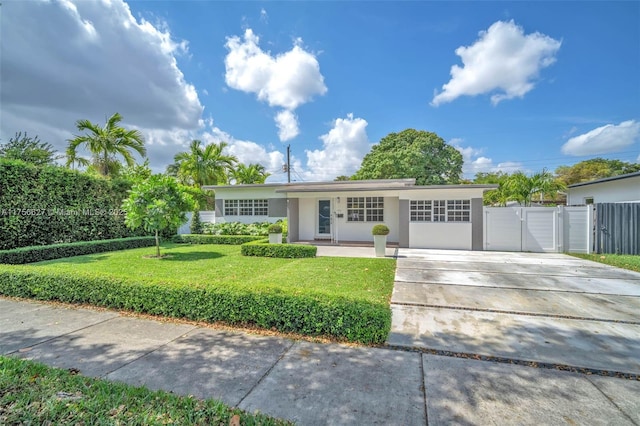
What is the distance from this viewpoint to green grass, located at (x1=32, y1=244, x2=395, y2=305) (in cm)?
537

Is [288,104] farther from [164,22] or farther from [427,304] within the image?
[427,304]

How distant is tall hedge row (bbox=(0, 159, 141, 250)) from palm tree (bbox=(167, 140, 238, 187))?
8758 millimetres

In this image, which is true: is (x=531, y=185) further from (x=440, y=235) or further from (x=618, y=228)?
(x=440, y=235)

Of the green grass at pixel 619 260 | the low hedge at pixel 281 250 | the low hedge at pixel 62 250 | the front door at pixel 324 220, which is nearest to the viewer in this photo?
the green grass at pixel 619 260

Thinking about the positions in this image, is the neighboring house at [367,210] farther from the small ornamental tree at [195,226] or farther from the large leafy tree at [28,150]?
the large leafy tree at [28,150]

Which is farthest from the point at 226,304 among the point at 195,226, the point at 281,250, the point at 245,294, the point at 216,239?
the point at 195,226

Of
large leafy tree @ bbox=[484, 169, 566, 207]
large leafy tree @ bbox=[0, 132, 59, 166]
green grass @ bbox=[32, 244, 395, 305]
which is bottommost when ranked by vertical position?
green grass @ bbox=[32, 244, 395, 305]

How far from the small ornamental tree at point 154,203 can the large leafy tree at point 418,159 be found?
21145 mm

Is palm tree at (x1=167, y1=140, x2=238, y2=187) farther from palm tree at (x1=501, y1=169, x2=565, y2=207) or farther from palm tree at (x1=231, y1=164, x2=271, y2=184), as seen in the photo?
palm tree at (x1=501, y1=169, x2=565, y2=207)

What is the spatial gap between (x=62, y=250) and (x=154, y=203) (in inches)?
150

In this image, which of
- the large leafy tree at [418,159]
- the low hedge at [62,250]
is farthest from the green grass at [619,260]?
the low hedge at [62,250]

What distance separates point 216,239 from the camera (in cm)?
1456

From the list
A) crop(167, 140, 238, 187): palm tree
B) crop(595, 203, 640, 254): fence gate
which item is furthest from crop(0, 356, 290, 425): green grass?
crop(167, 140, 238, 187): palm tree

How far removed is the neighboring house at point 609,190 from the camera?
40.0ft
